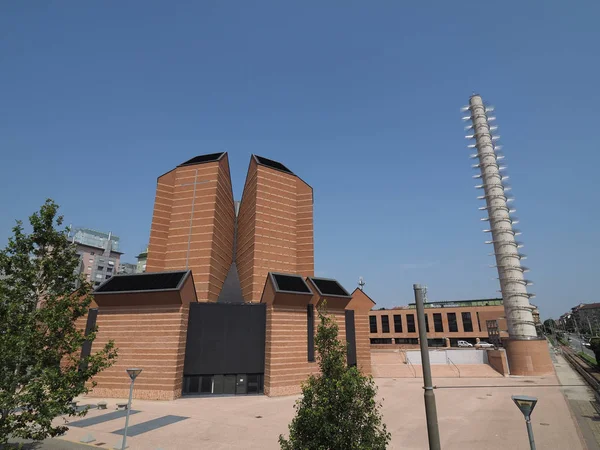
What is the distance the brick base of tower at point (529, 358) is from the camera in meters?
45.8

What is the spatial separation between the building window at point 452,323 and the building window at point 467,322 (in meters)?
1.96

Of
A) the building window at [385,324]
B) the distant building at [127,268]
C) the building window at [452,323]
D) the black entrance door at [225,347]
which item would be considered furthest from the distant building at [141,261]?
the building window at [452,323]

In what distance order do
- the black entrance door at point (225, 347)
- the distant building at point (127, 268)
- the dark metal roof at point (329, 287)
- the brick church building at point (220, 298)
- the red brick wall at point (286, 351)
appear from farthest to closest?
1. the distant building at point (127, 268)
2. the dark metal roof at point (329, 287)
3. the black entrance door at point (225, 347)
4. the red brick wall at point (286, 351)
5. the brick church building at point (220, 298)

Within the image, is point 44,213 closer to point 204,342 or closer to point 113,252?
point 204,342

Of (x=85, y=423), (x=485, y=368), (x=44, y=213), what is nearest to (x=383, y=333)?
(x=485, y=368)

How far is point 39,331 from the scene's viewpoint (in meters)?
12.6

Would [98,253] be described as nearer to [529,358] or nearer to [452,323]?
[452,323]

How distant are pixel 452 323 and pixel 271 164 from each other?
65.3 m

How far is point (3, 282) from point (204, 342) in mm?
21478

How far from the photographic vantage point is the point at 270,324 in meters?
32.5

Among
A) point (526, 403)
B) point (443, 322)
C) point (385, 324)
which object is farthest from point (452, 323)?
point (526, 403)

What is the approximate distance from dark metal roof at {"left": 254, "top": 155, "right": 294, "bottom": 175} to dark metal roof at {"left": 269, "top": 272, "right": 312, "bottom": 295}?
662 inches

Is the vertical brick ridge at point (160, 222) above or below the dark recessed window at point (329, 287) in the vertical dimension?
above

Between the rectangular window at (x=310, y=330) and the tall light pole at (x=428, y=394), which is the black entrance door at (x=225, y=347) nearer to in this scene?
the rectangular window at (x=310, y=330)
